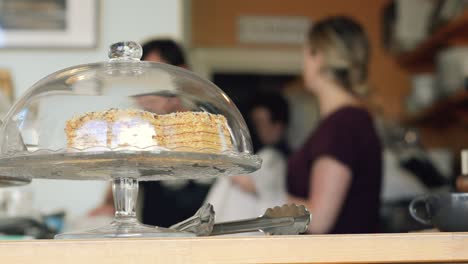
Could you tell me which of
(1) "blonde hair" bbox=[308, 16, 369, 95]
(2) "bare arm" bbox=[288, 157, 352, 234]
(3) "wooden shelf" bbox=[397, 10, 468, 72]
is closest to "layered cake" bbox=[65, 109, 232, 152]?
(2) "bare arm" bbox=[288, 157, 352, 234]

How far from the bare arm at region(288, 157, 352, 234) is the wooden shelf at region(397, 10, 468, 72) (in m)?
1.62

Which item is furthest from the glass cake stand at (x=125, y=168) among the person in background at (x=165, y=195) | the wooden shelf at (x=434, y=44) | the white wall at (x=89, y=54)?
the wooden shelf at (x=434, y=44)

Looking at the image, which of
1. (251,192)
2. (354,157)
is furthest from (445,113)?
(354,157)

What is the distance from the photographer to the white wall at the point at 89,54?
2.69 meters

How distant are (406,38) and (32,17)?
209 centimetres

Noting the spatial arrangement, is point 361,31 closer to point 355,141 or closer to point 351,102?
point 351,102

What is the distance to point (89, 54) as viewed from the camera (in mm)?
2744

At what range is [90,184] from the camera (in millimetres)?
2707

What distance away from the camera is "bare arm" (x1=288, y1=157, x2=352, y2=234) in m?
1.74

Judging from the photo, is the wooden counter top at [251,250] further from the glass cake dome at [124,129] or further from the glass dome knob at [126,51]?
the glass dome knob at [126,51]

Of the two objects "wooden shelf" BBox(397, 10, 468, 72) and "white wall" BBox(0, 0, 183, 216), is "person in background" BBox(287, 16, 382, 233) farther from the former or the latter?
"wooden shelf" BBox(397, 10, 468, 72)

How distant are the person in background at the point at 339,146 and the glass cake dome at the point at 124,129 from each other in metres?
0.78

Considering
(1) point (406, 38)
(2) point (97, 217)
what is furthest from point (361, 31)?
(1) point (406, 38)

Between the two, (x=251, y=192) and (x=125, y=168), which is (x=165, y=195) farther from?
(x=125, y=168)
